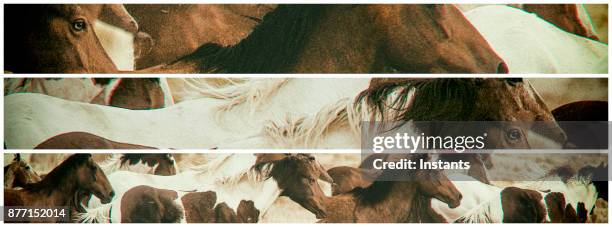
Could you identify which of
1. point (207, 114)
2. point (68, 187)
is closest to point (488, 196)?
point (207, 114)

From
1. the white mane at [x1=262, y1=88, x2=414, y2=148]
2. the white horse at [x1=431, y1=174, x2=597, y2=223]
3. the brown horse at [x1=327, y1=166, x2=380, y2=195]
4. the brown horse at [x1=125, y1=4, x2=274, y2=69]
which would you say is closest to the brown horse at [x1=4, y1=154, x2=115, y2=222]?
the brown horse at [x1=125, y1=4, x2=274, y2=69]

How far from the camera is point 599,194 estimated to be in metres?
2.94

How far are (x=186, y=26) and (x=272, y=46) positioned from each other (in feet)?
1.29

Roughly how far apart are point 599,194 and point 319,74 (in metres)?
1.38

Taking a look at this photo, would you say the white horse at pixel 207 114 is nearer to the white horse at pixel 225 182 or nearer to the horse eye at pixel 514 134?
the white horse at pixel 225 182

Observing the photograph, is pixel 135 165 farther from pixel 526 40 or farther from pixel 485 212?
pixel 526 40

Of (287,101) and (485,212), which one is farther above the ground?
(287,101)

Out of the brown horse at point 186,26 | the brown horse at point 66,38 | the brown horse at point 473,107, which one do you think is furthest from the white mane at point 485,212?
the brown horse at point 66,38

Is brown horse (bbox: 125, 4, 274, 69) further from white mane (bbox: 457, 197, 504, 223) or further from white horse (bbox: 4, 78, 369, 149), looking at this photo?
white mane (bbox: 457, 197, 504, 223)

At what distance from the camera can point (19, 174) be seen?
Answer: 2930mm

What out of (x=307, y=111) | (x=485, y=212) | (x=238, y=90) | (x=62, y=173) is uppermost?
(x=238, y=90)

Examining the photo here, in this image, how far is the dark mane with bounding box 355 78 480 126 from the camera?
2.89 meters

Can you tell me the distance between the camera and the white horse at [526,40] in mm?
2889

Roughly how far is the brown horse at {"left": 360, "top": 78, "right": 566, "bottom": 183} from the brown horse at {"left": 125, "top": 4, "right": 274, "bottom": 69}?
619 millimetres
